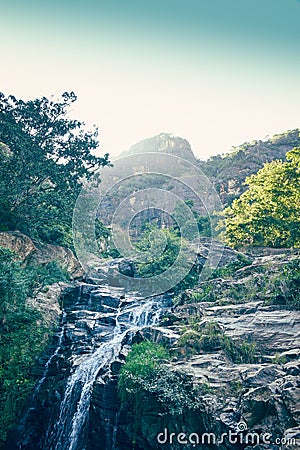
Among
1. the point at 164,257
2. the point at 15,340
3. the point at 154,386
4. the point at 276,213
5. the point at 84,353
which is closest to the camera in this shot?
the point at 154,386

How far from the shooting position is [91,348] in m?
11.2

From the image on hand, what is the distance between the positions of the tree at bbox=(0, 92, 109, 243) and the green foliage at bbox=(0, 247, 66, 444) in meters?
4.85

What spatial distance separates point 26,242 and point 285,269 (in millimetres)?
10206

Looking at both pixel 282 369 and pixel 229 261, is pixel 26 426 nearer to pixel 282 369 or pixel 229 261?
pixel 282 369

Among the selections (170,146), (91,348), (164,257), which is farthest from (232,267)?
(170,146)

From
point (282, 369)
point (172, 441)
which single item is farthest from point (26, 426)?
point (282, 369)

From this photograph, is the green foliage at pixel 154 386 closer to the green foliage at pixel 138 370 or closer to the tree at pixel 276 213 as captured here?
the green foliage at pixel 138 370

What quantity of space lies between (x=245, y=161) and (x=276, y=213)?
22.1 metres

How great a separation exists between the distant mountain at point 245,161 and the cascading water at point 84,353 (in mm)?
23021

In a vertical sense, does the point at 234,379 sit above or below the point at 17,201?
below

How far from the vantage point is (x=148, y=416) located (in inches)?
299

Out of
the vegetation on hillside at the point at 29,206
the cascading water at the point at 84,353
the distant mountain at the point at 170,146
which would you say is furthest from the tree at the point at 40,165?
the distant mountain at the point at 170,146

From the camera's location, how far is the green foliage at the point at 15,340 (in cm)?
938

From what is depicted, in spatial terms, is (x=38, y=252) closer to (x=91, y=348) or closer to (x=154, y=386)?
(x=91, y=348)
